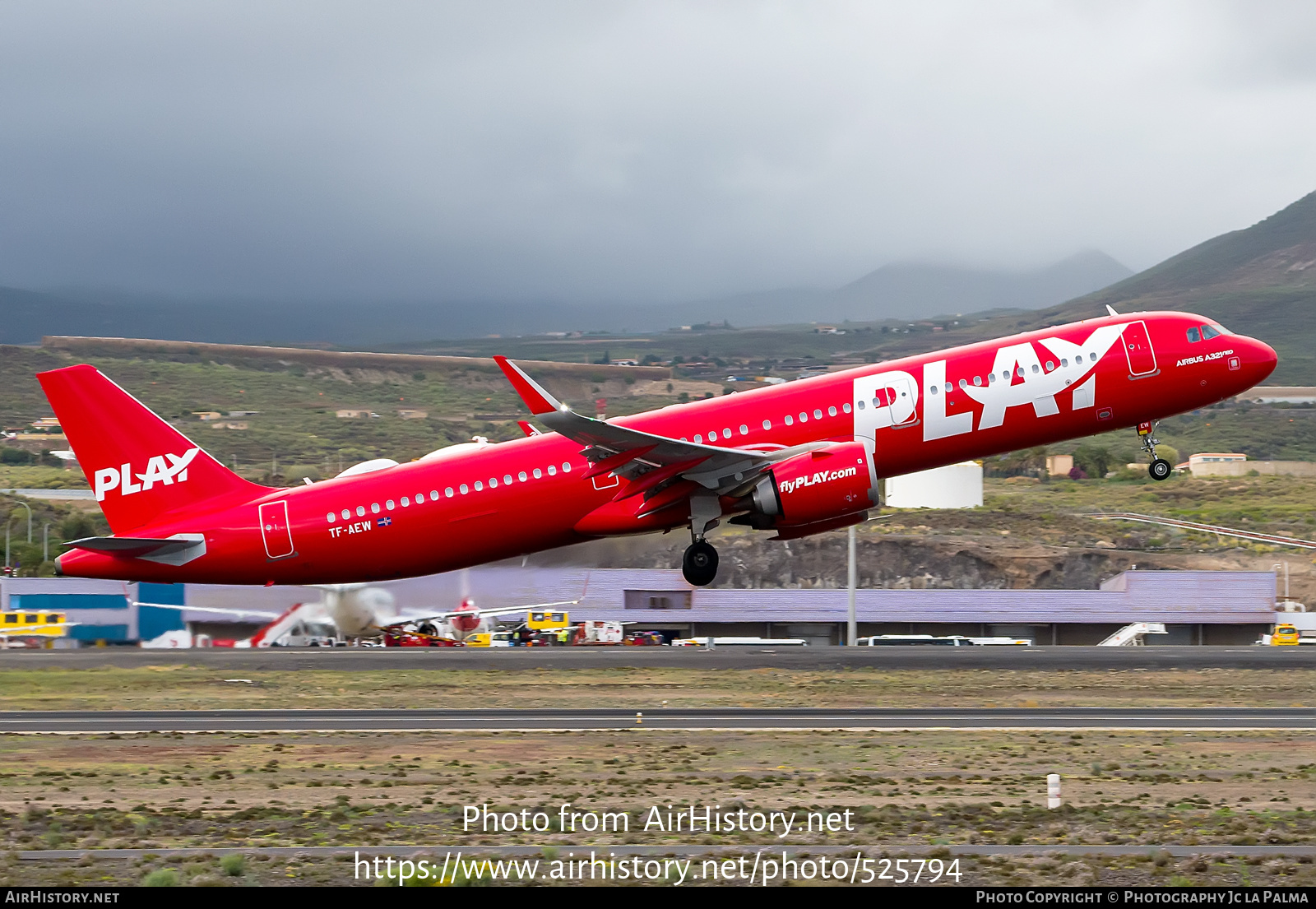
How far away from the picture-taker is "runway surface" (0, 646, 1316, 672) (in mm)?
57406

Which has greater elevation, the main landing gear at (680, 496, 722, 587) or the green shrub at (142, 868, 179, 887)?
the main landing gear at (680, 496, 722, 587)

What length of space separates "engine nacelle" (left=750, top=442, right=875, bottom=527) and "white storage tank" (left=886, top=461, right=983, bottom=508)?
79461 millimetres

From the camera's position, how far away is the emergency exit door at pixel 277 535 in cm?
3803

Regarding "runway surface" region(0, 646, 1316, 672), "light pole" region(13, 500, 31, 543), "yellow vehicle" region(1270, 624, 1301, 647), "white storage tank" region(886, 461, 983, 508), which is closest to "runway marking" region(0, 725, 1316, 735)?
"runway surface" region(0, 646, 1316, 672)

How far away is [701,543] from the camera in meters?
37.0

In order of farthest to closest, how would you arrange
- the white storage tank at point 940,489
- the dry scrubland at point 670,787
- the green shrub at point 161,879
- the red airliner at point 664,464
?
the white storage tank at point 940,489 < the red airliner at point 664,464 < the dry scrubland at point 670,787 < the green shrub at point 161,879

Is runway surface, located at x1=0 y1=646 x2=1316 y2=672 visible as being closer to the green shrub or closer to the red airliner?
the red airliner

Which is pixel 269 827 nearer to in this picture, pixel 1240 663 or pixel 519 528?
pixel 519 528

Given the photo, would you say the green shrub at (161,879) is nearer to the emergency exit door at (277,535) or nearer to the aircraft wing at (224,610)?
the emergency exit door at (277,535)

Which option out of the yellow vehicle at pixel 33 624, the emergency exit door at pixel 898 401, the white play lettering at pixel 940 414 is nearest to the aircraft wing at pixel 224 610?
the yellow vehicle at pixel 33 624

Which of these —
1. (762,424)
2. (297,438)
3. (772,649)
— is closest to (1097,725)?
(762,424)

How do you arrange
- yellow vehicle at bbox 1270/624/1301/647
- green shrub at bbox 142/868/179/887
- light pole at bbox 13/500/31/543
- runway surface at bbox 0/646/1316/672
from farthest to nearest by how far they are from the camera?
light pole at bbox 13/500/31/543
yellow vehicle at bbox 1270/624/1301/647
runway surface at bbox 0/646/1316/672
green shrub at bbox 142/868/179/887

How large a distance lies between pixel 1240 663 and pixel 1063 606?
89.6 feet

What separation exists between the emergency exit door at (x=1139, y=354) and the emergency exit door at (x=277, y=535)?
2217cm
